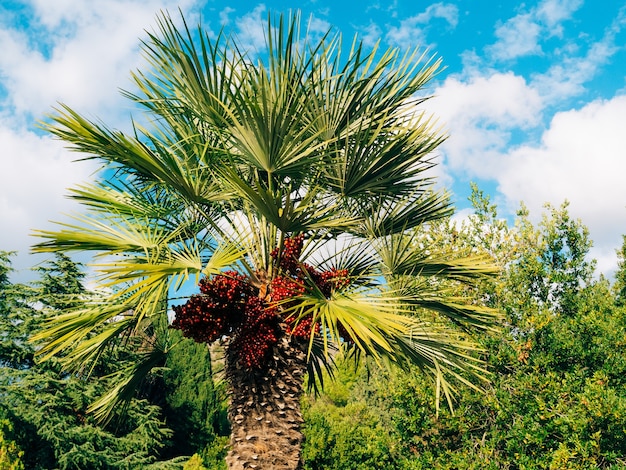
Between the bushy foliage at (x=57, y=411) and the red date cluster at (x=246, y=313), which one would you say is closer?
the red date cluster at (x=246, y=313)

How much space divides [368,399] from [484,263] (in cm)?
1572

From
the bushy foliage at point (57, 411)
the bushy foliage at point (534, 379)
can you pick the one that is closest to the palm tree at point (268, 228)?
the bushy foliage at point (534, 379)

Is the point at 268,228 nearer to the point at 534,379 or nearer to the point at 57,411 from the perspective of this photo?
the point at 534,379

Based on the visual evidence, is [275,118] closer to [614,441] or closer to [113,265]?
[113,265]

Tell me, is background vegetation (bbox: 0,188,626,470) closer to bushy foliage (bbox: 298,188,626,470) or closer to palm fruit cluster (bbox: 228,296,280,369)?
bushy foliage (bbox: 298,188,626,470)

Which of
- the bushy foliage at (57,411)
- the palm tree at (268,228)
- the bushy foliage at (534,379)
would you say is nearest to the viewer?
the palm tree at (268,228)

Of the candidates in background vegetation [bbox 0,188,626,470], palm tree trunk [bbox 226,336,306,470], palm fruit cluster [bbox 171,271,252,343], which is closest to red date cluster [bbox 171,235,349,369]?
palm fruit cluster [bbox 171,271,252,343]

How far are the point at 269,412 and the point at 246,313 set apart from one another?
0.96 metres

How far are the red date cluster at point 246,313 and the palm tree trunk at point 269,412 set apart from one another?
133 millimetres

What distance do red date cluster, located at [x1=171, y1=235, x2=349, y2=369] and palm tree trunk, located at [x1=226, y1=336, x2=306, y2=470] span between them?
133 mm

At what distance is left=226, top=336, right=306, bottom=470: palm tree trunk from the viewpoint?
505 cm

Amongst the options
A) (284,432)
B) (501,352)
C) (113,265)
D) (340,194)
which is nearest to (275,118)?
(340,194)

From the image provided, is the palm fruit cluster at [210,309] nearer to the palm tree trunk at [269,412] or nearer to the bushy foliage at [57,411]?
the palm tree trunk at [269,412]

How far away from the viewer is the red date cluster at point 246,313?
497 cm
